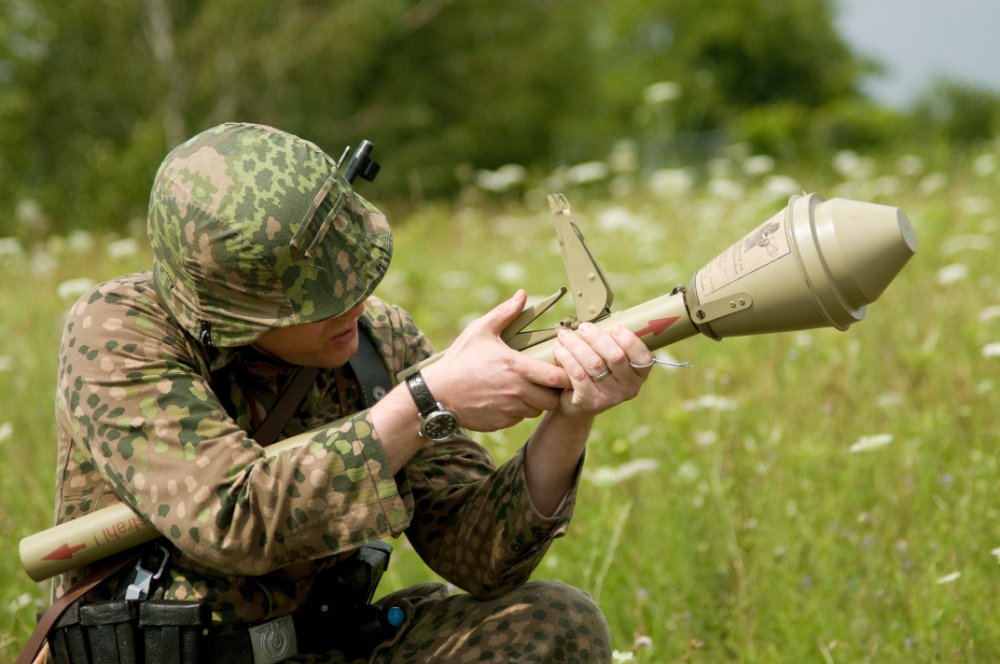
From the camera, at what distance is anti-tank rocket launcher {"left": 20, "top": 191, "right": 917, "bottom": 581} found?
1.64 m

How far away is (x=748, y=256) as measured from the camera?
1.77 metres

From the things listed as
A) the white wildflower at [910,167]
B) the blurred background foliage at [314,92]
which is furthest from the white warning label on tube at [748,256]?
the white wildflower at [910,167]

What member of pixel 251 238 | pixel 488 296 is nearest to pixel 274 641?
pixel 251 238

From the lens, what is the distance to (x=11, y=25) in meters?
15.0

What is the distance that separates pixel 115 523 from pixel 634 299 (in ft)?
12.7

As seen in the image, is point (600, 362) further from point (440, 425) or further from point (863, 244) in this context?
point (863, 244)

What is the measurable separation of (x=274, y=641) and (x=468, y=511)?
22.4 inches

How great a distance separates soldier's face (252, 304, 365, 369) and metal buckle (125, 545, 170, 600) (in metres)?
0.53

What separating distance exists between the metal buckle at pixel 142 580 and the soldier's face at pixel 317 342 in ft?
1.73

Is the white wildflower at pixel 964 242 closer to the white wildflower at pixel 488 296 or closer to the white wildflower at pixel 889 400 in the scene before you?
the white wildflower at pixel 889 400

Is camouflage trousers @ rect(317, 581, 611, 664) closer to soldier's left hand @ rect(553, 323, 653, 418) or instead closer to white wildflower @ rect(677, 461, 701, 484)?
soldier's left hand @ rect(553, 323, 653, 418)

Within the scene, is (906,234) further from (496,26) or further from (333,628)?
Answer: (496,26)

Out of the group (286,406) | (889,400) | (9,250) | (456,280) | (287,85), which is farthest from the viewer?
(287,85)

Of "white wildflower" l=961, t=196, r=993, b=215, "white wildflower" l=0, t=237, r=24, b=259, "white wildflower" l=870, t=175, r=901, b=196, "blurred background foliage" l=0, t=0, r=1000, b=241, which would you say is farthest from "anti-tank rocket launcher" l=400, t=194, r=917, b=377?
"white wildflower" l=870, t=175, r=901, b=196
